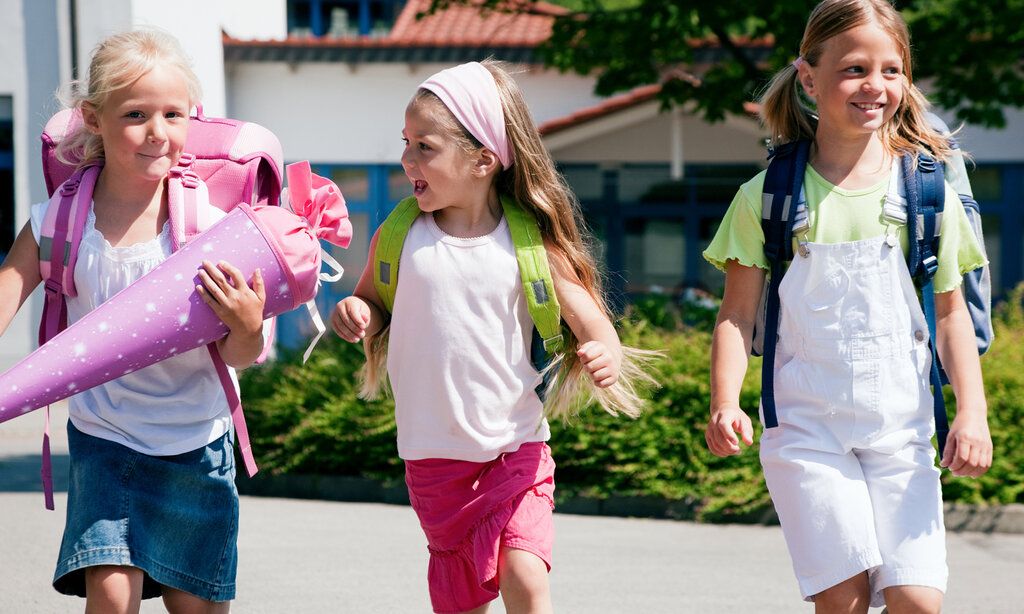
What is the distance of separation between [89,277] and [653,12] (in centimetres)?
729

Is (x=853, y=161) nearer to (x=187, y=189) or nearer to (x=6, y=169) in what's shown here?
(x=187, y=189)

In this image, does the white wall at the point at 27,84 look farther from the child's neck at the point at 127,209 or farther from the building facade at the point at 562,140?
the child's neck at the point at 127,209

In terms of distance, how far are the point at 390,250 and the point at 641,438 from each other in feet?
14.2

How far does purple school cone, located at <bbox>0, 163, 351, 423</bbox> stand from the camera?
313 cm

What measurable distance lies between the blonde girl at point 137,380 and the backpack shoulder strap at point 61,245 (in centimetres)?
3

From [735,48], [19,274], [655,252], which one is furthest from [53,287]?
[655,252]

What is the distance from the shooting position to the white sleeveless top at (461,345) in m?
3.58

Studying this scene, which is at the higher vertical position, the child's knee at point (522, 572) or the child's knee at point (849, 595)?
the child's knee at point (849, 595)

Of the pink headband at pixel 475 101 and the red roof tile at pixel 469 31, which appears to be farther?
the red roof tile at pixel 469 31

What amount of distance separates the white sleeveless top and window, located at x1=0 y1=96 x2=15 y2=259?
12857 mm

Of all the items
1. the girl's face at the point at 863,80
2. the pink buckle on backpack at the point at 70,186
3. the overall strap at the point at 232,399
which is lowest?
the overall strap at the point at 232,399

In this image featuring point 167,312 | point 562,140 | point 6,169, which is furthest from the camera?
point 562,140

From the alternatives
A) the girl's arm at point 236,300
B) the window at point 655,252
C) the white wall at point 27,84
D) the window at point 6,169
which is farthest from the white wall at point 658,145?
the girl's arm at point 236,300

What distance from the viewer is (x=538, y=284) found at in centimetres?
359
